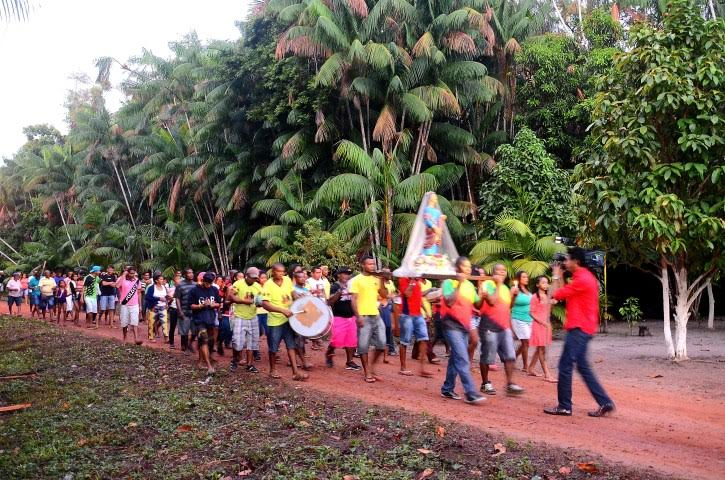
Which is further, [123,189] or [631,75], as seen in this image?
[123,189]

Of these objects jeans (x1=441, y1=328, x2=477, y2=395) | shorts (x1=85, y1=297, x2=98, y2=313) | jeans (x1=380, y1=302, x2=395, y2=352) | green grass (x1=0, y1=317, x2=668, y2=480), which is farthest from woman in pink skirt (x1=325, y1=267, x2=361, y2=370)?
shorts (x1=85, y1=297, x2=98, y2=313)

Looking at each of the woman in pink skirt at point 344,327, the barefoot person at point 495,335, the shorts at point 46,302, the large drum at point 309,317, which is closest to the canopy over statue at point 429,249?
the barefoot person at point 495,335

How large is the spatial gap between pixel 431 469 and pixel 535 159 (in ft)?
52.3

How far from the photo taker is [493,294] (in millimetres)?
9680

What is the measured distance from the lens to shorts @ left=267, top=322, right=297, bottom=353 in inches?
435

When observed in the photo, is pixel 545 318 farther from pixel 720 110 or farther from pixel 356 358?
pixel 720 110

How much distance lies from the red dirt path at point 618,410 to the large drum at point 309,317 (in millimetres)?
801

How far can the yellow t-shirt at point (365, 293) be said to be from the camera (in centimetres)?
1060

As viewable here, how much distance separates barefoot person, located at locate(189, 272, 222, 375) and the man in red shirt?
5.95 meters

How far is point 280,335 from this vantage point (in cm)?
1112

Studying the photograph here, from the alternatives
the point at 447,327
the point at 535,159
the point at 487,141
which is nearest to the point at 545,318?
the point at 447,327

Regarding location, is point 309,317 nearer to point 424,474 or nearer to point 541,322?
point 541,322

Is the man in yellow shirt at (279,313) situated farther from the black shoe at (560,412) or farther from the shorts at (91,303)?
the shorts at (91,303)

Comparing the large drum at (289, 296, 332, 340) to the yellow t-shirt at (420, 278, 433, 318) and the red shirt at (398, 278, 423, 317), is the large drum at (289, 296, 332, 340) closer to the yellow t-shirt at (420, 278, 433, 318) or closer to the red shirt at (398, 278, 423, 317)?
the red shirt at (398, 278, 423, 317)
